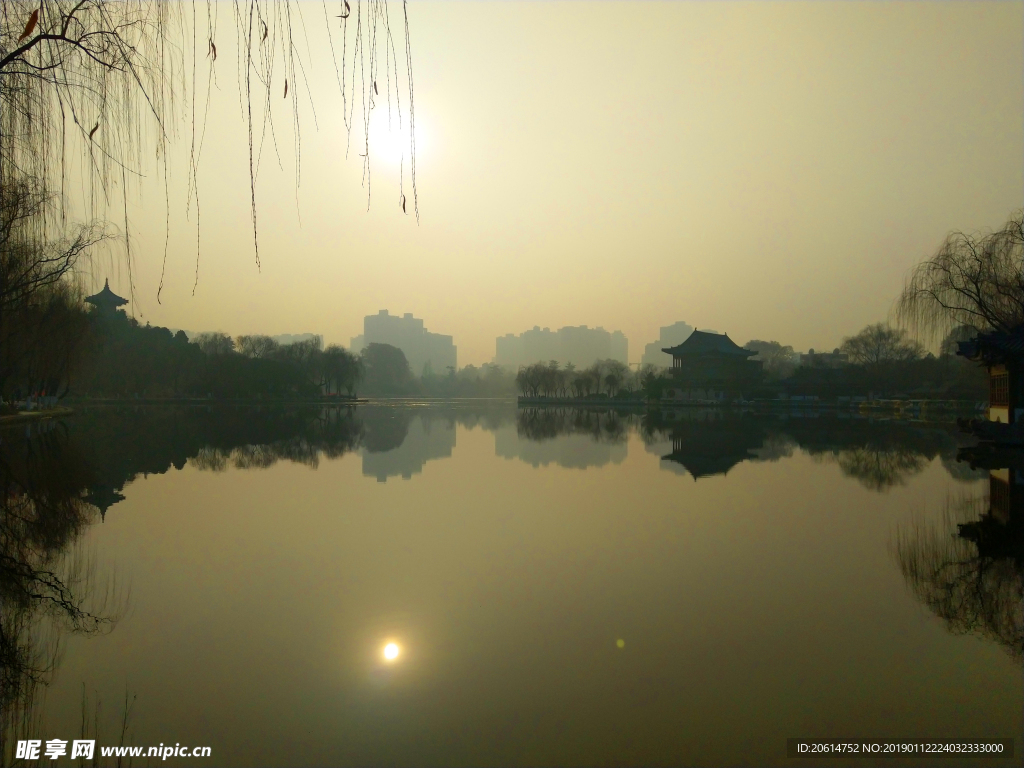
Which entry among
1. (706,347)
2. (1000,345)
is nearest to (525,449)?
(1000,345)

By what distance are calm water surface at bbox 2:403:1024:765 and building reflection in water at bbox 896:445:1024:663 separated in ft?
0.10

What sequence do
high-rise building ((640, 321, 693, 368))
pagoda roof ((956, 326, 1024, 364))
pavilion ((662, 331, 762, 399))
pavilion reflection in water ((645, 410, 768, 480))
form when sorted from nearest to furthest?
pavilion reflection in water ((645, 410, 768, 480)) → pagoda roof ((956, 326, 1024, 364)) → pavilion ((662, 331, 762, 399)) → high-rise building ((640, 321, 693, 368))

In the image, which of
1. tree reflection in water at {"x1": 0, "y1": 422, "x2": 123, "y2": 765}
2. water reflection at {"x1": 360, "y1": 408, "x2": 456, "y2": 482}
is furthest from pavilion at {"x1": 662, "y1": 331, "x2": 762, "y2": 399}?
tree reflection in water at {"x1": 0, "y1": 422, "x2": 123, "y2": 765}

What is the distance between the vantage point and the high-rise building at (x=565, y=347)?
522 ft

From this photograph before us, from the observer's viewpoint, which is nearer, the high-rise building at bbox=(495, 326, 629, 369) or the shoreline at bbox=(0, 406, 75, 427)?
the shoreline at bbox=(0, 406, 75, 427)

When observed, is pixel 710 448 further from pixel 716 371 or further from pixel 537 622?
pixel 716 371

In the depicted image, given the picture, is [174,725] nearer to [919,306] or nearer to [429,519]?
[429,519]

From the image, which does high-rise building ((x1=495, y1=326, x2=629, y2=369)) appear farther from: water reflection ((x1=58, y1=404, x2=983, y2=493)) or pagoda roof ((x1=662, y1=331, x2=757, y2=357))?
water reflection ((x1=58, y1=404, x2=983, y2=493))

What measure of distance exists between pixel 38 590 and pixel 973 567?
702 centimetres

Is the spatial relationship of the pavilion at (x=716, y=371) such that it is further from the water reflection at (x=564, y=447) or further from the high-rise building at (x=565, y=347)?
the high-rise building at (x=565, y=347)

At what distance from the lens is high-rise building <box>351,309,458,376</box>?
163 metres

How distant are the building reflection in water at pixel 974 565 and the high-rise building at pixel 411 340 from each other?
152m

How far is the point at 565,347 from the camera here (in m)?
162

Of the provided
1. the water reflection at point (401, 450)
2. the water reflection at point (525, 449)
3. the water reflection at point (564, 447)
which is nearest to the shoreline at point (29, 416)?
the water reflection at point (525, 449)
